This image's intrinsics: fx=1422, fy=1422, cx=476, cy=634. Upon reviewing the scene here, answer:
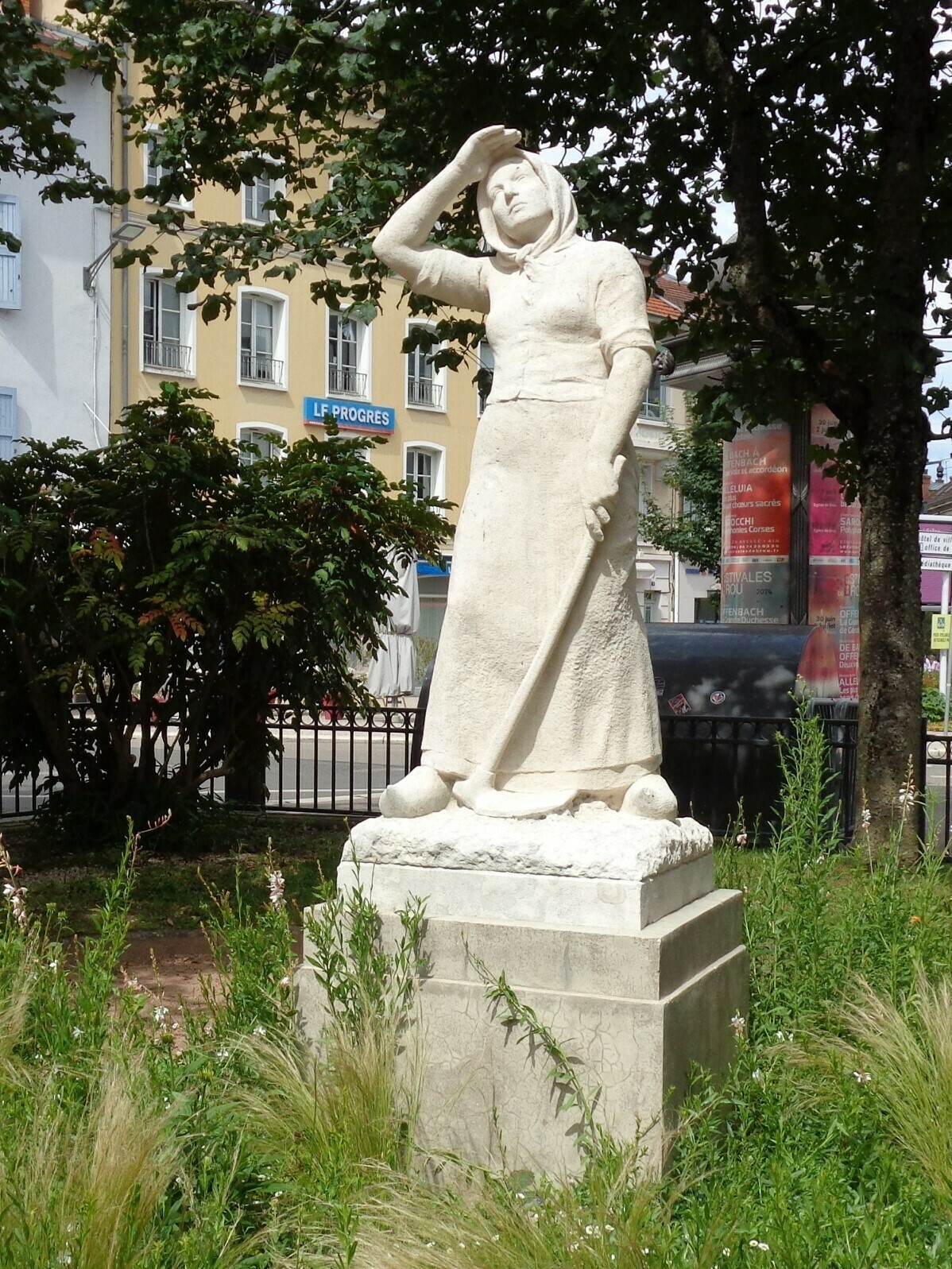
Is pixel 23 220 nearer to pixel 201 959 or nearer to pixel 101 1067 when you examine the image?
pixel 201 959

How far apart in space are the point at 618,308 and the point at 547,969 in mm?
2074

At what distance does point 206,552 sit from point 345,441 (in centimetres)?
185

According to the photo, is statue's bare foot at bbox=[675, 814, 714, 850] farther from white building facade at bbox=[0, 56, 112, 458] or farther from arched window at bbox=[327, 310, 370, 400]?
arched window at bbox=[327, 310, 370, 400]

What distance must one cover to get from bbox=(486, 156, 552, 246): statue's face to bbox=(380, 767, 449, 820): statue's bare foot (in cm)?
182

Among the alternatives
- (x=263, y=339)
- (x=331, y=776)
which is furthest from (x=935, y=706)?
(x=263, y=339)

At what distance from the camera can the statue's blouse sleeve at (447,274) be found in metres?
4.83

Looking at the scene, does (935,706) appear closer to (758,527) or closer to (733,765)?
(758,527)

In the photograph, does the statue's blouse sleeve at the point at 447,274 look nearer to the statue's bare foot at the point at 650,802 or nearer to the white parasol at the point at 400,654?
the statue's bare foot at the point at 650,802

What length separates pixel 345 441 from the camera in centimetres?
1088

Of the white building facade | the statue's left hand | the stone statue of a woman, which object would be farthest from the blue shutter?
the statue's left hand

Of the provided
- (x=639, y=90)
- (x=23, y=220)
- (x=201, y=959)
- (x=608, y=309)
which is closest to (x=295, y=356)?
(x=23, y=220)

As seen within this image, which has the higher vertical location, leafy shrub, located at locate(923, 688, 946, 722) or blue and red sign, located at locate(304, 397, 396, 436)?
blue and red sign, located at locate(304, 397, 396, 436)

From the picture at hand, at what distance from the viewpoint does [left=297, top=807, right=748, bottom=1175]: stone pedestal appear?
12.7 feet

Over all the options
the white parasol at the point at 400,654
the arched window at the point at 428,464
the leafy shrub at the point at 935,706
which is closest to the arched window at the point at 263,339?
the arched window at the point at 428,464
